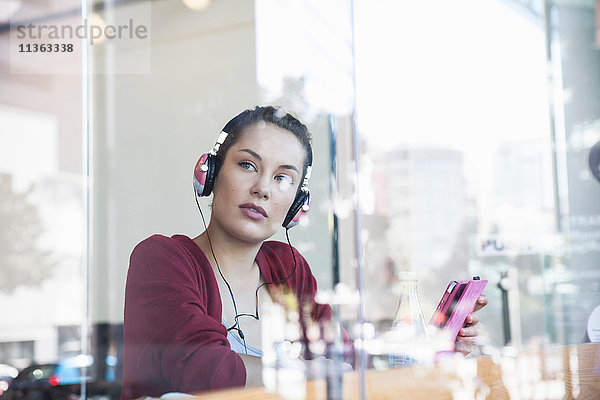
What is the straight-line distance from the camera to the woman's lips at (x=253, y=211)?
1601 mm

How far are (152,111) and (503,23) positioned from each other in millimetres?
2588

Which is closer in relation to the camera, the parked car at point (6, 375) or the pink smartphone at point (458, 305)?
the pink smartphone at point (458, 305)

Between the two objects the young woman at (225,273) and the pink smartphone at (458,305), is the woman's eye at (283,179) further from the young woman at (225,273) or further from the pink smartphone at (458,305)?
the pink smartphone at (458,305)

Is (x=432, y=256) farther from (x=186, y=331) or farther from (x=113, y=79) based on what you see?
(x=186, y=331)

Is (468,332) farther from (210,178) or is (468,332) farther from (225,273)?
(210,178)

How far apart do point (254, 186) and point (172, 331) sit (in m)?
0.41

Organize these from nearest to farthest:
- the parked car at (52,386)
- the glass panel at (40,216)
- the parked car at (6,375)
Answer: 1. the parked car at (52,386)
2. the parked car at (6,375)
3. the glass panel at (40,216)

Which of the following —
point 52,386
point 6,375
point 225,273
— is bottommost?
point 6,375

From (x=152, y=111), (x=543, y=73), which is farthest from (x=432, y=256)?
(x=152, y=111)

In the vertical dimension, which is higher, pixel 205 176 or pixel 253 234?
pixel 205 176

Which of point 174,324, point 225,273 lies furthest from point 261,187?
point 174,324

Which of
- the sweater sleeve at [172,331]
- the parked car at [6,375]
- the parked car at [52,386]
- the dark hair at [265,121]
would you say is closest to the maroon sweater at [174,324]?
the sweater sleeve at [172,331]

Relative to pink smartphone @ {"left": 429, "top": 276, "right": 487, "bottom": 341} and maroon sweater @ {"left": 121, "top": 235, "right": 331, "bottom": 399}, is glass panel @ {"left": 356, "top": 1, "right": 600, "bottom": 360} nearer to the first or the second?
pink smartphone @ {"left": 429, "top": 276, "right": 487, "bottom": 341}

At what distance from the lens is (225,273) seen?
1.58m
